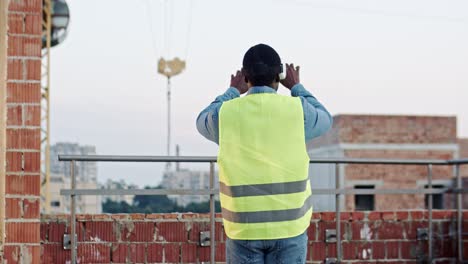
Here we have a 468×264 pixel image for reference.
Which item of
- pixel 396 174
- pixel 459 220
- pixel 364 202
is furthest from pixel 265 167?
pixel 396 174

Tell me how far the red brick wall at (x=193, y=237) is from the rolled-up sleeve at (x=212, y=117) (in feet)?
8.35

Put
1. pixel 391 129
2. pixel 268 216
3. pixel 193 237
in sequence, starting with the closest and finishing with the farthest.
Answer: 1. pixel 268 216
2. pixel 193 237
3. pixel 391 129

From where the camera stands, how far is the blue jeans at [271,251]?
124 inches

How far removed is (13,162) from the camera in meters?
5.12

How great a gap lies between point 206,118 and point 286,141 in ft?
1.35

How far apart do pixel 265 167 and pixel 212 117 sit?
1.18 ft

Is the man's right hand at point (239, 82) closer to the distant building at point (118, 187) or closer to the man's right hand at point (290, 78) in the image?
the man's right hand at point (290, 78)

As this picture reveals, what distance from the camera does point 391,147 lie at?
3747cm

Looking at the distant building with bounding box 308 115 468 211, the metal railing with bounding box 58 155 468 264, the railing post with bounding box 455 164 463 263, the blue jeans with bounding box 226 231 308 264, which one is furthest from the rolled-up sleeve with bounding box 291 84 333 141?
the distant building with bounding box 308 115 468 211

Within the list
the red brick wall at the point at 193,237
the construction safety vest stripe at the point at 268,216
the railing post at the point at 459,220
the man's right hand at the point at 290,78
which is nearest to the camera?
the construction safety vest stripe at the point at 268,216

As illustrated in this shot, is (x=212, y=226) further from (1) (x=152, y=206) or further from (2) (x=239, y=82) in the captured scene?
(2) (x=239, y=82)

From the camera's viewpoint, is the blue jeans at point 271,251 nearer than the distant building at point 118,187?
Yes

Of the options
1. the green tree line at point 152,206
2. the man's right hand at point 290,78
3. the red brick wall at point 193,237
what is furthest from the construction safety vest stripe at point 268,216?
the red brick wall at point 193,237

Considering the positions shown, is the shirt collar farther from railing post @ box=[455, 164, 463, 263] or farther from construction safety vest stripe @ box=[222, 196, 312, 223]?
railing post @ box=[455, 164, 463, 263]
